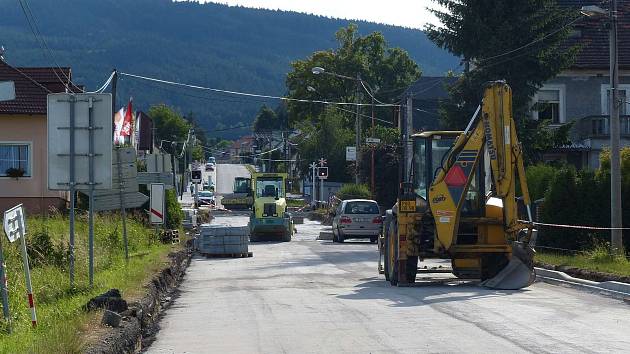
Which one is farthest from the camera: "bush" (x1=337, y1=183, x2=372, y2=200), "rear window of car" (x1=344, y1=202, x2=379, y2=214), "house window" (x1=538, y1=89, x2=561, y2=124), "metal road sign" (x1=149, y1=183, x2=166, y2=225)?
"bush" (x1=337, y1=183, x2=372, y2=200)

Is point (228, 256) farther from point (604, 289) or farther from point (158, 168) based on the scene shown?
point (604, 289)

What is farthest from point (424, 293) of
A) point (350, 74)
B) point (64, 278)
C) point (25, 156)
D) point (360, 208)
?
point (350, 74)

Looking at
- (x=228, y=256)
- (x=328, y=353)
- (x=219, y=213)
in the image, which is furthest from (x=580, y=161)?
(x=219, y=213)

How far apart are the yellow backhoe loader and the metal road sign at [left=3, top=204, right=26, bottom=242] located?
929cm

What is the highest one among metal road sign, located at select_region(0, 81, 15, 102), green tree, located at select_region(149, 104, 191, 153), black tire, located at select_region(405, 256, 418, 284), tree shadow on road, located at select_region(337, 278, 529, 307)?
green tree, located at select_region(149, 104, 191, 153)

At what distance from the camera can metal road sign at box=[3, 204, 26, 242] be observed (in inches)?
514

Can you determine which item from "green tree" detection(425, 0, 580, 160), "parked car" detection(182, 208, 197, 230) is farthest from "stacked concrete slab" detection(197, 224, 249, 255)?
"parked car" detection(182, 208, 197, 230)

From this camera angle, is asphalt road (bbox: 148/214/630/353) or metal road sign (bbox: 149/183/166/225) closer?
asphalt road (bbox: 148/214/630/353)

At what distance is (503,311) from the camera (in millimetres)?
16016

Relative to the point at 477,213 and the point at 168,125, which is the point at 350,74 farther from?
the point at 477,213

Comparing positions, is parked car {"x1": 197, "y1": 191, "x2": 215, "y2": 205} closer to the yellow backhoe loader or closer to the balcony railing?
the balcony railing

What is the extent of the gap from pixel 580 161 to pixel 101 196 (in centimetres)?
2557

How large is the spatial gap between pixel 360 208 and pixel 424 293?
23.4 metres

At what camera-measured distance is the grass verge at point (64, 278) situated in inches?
457
